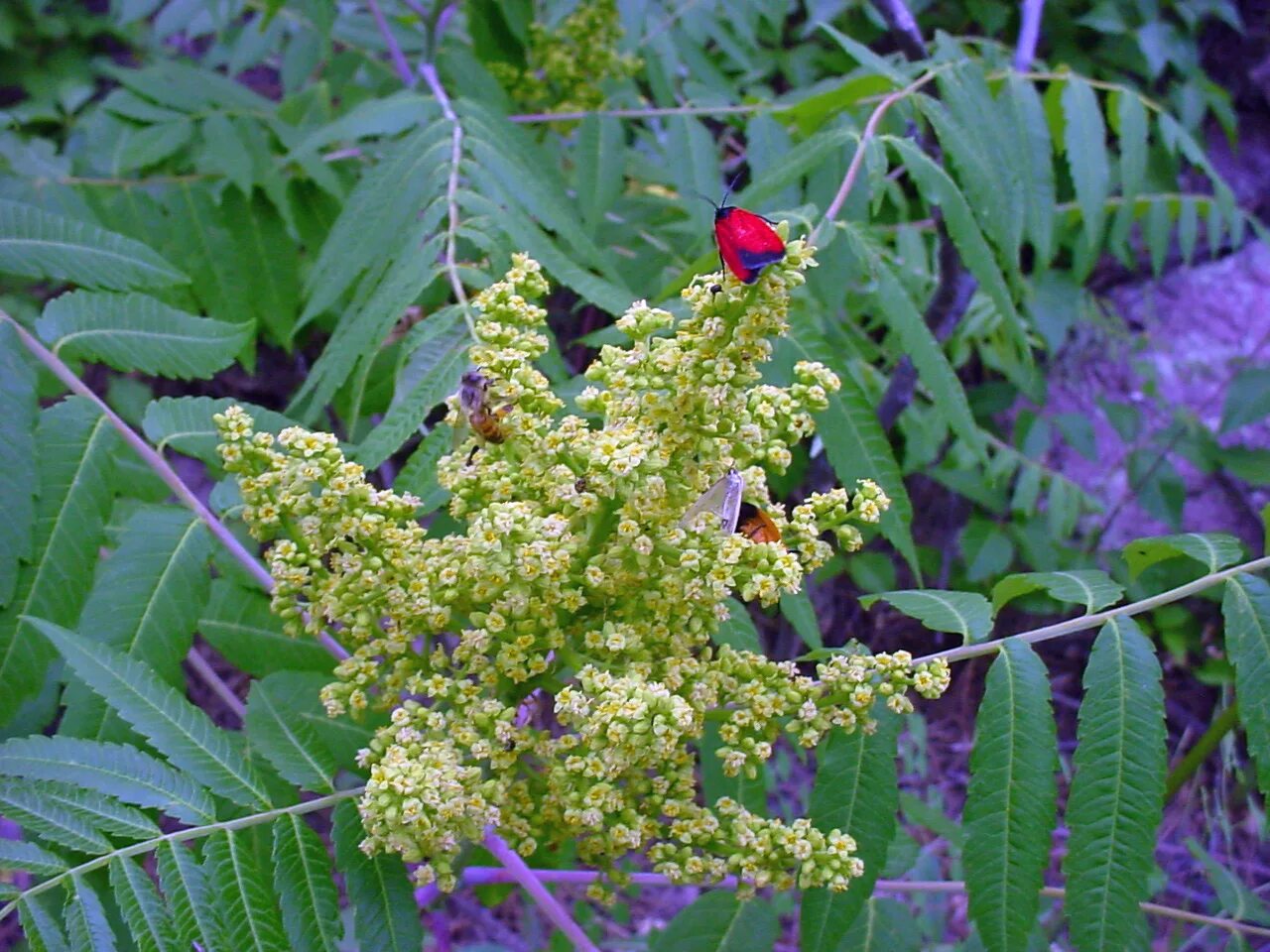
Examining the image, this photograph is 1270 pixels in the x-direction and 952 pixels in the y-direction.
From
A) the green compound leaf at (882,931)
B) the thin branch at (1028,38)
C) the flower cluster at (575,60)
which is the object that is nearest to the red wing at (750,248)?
the green compound leaf at (882,931)

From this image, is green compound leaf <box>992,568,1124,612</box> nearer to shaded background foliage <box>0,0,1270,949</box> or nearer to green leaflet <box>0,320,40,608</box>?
shaded background foliage <box>0,0,1270,949</box>

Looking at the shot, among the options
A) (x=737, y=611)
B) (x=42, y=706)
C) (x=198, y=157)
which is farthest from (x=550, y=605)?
(x=198, y=157)

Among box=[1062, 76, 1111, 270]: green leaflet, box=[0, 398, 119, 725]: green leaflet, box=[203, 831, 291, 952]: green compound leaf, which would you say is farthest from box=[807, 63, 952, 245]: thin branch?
box=[203, 831, 291, 952]: green compound leaf

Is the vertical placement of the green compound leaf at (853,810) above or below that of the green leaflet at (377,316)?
below

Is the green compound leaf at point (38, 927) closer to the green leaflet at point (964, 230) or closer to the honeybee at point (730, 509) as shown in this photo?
the honeybee at point (730, 509)

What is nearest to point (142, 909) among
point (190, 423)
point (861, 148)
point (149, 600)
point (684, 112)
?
point (149, 600)

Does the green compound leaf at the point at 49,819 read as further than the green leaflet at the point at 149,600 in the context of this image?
No

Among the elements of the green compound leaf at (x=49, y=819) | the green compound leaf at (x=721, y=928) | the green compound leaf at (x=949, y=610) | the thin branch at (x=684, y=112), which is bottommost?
the green compound leaf at (x=721, y=928)

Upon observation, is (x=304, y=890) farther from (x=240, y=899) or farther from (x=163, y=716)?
(x=163, y=716)
